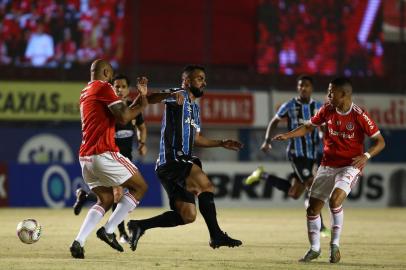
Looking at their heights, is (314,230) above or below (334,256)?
above

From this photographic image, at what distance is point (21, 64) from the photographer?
2203cm

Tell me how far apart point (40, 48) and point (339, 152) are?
13.4m

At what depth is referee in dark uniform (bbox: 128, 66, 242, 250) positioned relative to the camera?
9742 millimetres

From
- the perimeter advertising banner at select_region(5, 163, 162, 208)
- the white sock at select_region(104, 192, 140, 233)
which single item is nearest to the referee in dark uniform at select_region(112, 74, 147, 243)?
the white sock at select_region(104, 192, 140, 233)

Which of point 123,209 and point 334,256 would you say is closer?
point 334,256

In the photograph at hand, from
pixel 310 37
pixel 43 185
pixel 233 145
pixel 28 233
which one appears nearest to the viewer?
pixel 233 145

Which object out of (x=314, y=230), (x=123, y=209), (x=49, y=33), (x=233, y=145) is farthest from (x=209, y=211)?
(x=49, y=33)

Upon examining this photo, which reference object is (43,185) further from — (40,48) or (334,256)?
(334,256)

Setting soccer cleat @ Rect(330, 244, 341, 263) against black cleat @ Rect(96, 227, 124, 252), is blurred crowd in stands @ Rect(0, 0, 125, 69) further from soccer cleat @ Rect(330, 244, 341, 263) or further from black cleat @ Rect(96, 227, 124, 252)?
soccer cleat @ Rect(330, 244, 341, 263)

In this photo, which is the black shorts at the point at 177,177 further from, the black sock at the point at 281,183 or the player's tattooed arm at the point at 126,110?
the black sock at the point at 281,183

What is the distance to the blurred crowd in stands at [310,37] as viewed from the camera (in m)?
A: 23.5

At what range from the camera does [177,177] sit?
32.1ft

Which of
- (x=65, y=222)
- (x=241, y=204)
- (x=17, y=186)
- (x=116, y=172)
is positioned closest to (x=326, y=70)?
(x=241, y=204)

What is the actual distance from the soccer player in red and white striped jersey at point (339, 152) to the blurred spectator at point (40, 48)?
43.0 feet
